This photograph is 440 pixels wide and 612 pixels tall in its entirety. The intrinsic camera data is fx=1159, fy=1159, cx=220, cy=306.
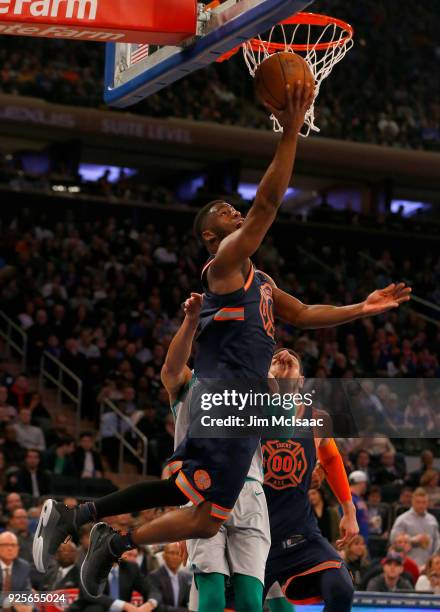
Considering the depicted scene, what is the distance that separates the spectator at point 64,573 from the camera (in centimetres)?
918

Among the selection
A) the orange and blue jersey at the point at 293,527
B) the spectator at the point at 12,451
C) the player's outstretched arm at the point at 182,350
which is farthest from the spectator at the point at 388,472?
the player's outstretched arm at the point at 182,350

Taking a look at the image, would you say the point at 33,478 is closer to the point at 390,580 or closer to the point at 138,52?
the point at 390,580

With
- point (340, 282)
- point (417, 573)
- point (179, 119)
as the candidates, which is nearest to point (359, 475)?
point (417, 573)

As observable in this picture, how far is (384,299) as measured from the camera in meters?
5.69

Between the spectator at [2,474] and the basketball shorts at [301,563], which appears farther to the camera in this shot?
the spectator at [2,474]

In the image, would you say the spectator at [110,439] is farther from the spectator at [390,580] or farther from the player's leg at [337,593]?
the player's leg at [337,593]

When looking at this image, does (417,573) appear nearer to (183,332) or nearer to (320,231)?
(183,332)

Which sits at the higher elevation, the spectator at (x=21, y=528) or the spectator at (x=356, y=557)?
the spectator at (x=21, y=528)

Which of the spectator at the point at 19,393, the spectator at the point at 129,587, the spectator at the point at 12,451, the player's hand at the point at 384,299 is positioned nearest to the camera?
the player's hand at the point at 384,299

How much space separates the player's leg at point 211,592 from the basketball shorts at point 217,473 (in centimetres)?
54

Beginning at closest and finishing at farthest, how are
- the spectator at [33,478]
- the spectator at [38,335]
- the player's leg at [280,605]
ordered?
the player's leg at [280,605] → the spectator at [33,478] → the spectator at [38,335]

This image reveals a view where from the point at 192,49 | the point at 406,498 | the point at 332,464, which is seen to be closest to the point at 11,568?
the point at 332,464

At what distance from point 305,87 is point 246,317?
111cm

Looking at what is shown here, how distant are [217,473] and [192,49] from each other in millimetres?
2269
